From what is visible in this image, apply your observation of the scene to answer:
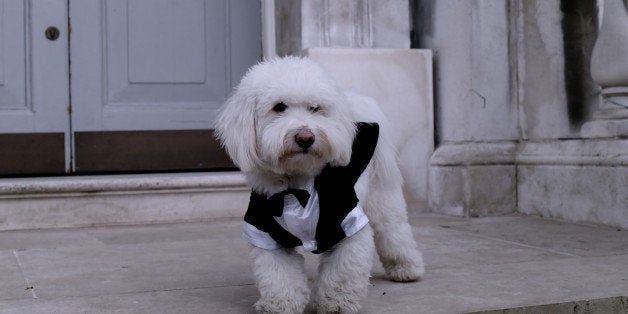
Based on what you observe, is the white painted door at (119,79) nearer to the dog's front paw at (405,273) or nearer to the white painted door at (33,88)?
the white painted door at (33,88)

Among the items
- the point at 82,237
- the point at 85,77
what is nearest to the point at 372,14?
the point at 85,77

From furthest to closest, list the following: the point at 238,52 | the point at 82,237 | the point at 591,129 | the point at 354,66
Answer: the point at 238,52 < the point at 354,66 < the point at 591,129 < the point at 82,237

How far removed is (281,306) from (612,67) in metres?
2.85

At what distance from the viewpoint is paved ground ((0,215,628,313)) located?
8.59 ft

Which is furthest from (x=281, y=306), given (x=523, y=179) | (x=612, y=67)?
(x=523, y=179)

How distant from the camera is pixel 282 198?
2463 mm

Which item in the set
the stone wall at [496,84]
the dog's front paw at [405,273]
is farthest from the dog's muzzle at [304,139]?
the stone wall at [496,84]

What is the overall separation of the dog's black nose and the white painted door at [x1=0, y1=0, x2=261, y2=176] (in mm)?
3178

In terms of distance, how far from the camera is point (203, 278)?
3.08 metres

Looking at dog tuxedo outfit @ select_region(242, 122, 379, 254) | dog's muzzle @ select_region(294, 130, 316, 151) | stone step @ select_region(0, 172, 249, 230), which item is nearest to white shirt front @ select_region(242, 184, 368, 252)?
dog tuxedo outfit @ select_region(242, 122, 379, 254)

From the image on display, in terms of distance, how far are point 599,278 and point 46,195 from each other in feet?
10.6

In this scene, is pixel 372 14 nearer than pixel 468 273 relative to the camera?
No

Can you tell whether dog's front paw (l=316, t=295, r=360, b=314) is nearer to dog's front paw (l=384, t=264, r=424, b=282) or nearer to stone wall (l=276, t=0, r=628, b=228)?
dog's front paw (l=384, t=264, r=424, b=282)

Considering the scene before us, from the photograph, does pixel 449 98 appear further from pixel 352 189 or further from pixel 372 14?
pixel 352 189
